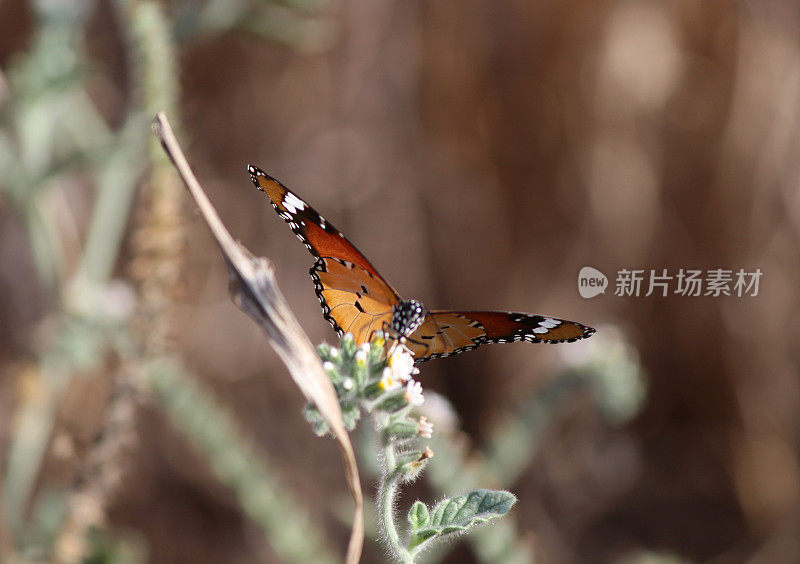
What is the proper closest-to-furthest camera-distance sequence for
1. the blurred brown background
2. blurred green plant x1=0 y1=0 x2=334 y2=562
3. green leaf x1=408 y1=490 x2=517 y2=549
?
green leaf x1=408 y1=490 x2=517 y2=549 < blurred green plant x1=0 y1=0 x2=334 y2=562 < the blurred brown background

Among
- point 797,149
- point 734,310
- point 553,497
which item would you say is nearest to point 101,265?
point 553,497

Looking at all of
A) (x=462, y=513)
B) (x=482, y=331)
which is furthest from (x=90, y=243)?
(x=462, y=513)

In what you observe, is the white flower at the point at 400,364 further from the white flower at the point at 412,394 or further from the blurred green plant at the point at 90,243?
the blurred green plant at the point at 90,243

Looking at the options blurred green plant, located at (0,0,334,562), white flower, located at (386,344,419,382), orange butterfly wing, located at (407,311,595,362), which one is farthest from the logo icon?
white flower, located at (386,344,419,382)

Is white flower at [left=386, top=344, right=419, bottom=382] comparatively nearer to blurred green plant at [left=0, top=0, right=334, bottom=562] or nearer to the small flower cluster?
the small flower cluster

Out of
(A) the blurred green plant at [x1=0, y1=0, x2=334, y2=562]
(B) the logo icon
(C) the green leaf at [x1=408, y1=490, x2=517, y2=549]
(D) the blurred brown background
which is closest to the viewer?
(C) the green leaf at [x1=408, y1=490, x2=517, y2=549]

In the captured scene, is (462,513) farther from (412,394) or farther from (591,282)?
(591,282)
